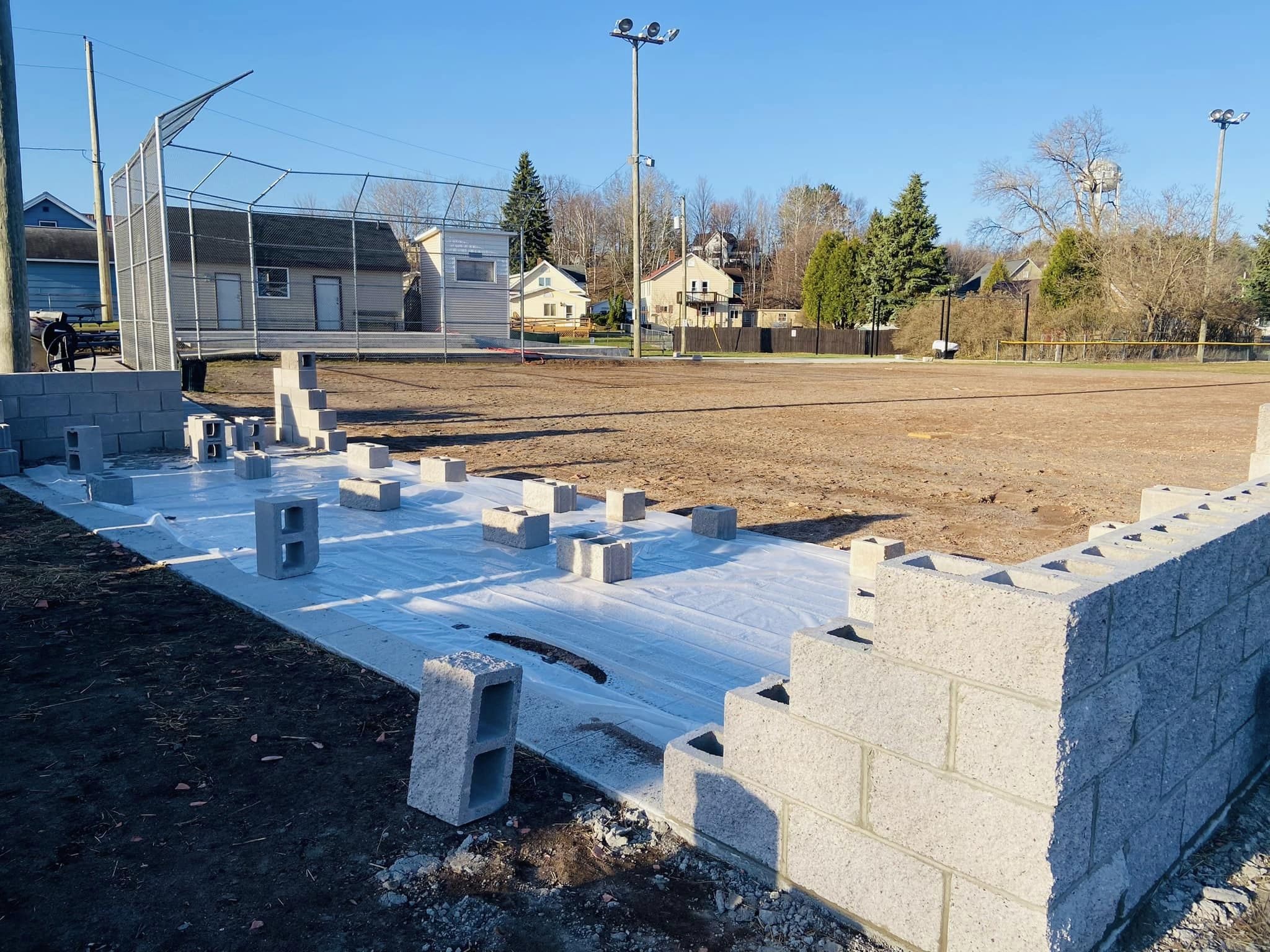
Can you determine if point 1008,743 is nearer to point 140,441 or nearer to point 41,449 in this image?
point 41,449

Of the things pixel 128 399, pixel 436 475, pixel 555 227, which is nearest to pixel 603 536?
pixel 436 475

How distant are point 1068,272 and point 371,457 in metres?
45.3

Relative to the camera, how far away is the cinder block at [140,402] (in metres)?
11.4

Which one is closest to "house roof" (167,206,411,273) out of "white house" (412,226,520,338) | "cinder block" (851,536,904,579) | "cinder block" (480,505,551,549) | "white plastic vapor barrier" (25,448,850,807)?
"white house" (412,226,520,338)

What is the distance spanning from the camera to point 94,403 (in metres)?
11.2

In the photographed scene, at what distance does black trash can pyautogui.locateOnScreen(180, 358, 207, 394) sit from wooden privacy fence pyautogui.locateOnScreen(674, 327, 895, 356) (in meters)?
36.0

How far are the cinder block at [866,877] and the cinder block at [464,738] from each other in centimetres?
105

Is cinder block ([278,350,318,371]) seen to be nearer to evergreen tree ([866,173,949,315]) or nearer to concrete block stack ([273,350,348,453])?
concrete block stack ([273,350,348,453])

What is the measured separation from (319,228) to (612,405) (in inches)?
813

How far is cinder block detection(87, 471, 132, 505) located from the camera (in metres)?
8.31

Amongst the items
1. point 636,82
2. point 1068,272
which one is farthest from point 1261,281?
point 636,82

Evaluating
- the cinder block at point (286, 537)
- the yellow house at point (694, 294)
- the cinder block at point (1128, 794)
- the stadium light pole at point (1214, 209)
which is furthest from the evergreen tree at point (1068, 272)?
the cinder block at point (1128, 794)

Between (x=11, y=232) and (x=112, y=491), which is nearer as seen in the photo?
(x=112, y=491)

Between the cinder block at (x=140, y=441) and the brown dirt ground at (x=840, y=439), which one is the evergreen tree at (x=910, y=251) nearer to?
the brown dirt ground at (x=840, y=439)
